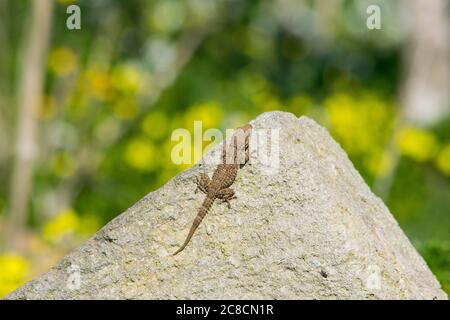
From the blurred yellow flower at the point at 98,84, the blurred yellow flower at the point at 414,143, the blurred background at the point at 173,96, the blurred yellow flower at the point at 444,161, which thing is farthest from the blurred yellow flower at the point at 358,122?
the blurred yellow flower at the point at 98,84

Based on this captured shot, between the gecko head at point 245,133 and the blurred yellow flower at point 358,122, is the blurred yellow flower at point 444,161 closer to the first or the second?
the blurred yellow flower at point 358,122

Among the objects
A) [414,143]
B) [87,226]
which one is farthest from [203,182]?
[414,143]

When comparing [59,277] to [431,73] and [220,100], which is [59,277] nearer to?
[220,100]

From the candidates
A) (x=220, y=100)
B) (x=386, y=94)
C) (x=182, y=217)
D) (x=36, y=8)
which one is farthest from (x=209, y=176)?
(x=386, y=94)

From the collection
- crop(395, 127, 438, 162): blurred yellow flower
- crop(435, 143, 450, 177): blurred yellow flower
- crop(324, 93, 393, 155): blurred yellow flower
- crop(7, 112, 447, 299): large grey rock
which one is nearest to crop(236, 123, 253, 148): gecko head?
crop(7, 112, 447, 299): large grey rock

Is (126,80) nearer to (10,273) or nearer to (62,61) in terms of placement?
(62,61)

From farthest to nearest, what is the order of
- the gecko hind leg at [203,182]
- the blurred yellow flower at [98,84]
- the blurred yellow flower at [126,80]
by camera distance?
the blurred yellow flower at [126,80] < the blurred yellow flower at [98,84] < the gecko hind leg at [203,182]
